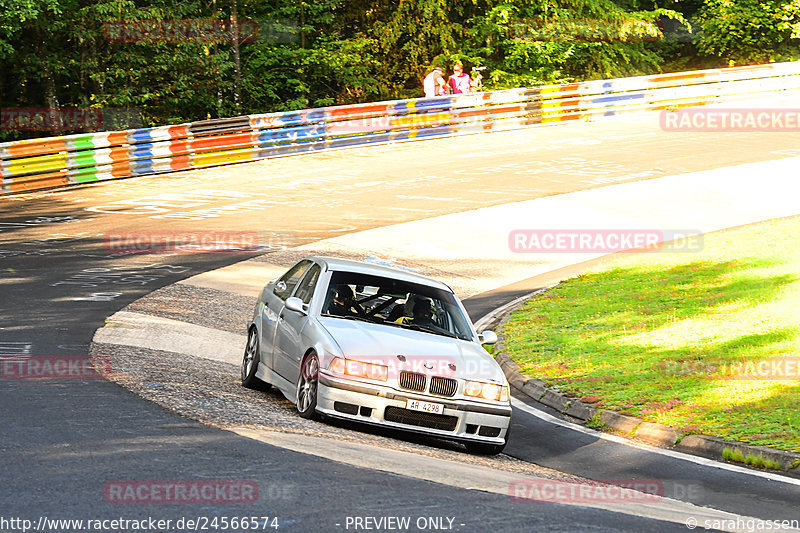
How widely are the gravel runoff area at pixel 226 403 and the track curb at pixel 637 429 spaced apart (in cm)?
169

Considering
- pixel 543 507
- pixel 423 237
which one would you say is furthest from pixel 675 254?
pixel 543 507

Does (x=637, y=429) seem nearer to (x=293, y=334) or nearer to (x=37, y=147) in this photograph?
(x=293, y=334)

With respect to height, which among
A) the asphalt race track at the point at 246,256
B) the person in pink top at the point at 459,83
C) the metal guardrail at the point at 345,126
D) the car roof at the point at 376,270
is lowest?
the asphalt race track at the point at 246,256

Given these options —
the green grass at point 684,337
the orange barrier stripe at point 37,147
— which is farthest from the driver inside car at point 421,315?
the orange barrier stripe at point 37,147

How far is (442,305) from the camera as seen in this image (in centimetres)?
1083

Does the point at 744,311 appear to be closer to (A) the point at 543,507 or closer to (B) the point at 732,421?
(B) the point at 732,421

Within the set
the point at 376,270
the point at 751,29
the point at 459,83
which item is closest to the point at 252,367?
the point at 376,270

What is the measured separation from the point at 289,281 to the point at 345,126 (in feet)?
73.6

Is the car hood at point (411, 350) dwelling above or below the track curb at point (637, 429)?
above

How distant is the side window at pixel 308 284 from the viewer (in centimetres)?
1081

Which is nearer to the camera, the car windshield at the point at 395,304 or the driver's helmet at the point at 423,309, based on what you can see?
the car windshield at the point at 395,304

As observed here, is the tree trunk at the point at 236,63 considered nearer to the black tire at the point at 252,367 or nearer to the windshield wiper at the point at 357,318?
the black tire at the point at 252,367

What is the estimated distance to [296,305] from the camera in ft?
33.9

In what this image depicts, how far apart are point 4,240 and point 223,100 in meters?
18.7
